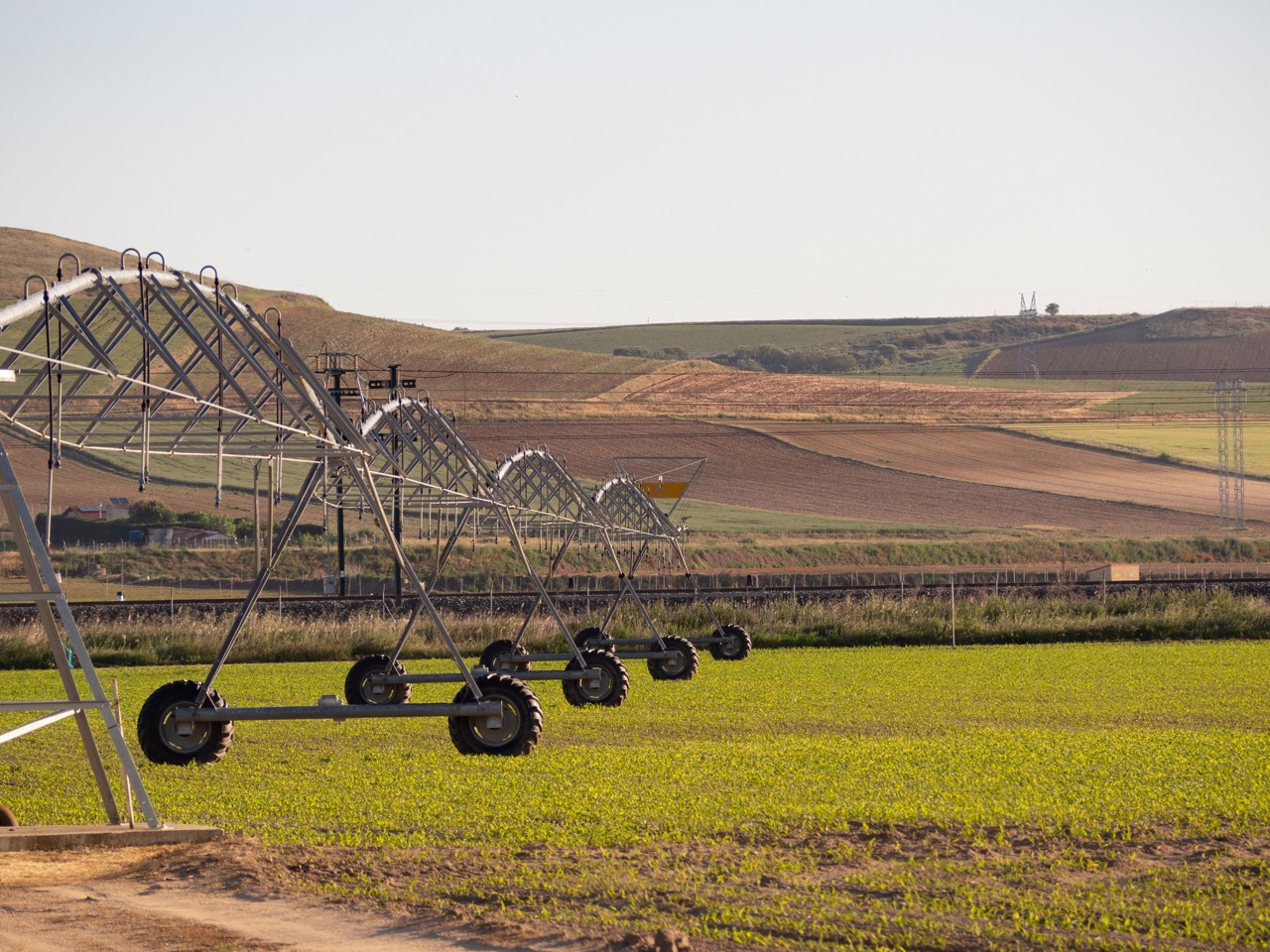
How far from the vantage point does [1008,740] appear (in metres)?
16.5

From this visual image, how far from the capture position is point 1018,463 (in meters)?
92.2

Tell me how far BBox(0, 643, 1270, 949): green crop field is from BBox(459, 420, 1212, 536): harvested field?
197ft

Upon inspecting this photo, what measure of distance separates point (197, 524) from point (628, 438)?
24.8 m

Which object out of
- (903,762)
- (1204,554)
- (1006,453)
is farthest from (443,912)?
(1006,453)

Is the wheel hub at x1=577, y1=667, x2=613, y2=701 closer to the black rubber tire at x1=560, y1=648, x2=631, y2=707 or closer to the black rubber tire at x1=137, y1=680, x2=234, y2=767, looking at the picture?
the black rubber tire at x1=560, y1=648, x2=631, y2=707

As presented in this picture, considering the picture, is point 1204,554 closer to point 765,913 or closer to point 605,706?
point 605,706

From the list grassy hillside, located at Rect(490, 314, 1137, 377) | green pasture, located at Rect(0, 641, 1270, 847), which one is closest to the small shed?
green pasture, located at Rect(0, 641, 1270, 847)

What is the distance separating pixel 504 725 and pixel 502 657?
8476 mm

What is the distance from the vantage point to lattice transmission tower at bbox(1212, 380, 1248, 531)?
7881 centimetres

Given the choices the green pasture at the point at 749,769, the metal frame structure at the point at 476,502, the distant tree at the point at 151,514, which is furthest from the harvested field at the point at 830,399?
the green pasture at the point at 749,769

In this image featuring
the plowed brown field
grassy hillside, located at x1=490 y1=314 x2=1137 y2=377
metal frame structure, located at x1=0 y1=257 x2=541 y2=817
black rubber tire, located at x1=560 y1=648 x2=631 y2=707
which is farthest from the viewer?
grassy hillside, located at x1=490 y1=314 x2=1137 y2=377

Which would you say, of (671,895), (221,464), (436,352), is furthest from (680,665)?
(436,352)

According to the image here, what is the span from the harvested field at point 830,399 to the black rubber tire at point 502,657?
7118 centimetres

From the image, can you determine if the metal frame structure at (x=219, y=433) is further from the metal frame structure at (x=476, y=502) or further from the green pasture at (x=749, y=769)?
the metal frame structure at (x=476, y=502)
